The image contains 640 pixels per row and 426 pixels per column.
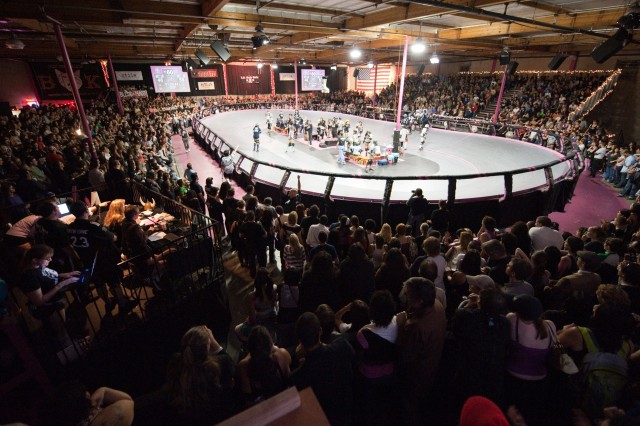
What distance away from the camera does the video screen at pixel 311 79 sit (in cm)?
3723

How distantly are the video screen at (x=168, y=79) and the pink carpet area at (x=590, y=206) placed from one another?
97.0ft

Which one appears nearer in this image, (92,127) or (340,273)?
(340,273)

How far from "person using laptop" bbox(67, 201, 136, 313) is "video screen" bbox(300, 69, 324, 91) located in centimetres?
3756

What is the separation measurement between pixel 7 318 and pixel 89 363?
110 cm

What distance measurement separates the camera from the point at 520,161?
45.1 feet

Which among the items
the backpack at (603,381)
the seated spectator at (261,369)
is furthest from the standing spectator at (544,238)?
the seated spectator at (261,369)

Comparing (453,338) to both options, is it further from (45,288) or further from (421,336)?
(45,288)

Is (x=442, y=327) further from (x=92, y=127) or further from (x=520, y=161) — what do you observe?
(x=92, y=127)

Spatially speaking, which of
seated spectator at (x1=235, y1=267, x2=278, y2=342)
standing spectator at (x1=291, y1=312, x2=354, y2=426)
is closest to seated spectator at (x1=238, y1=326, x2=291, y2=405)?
standing spectator at (x1=291, y1=312, x2=354, y2=426)

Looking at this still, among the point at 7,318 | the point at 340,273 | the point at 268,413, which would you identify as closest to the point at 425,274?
the point at 340,273

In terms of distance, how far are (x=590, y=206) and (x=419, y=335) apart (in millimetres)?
10406

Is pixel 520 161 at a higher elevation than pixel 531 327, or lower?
lower

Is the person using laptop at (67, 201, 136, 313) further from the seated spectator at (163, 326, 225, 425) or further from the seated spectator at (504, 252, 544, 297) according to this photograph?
the seated spectator at (504, 252, 544, 297)

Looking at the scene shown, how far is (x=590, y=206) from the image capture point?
365 inches
